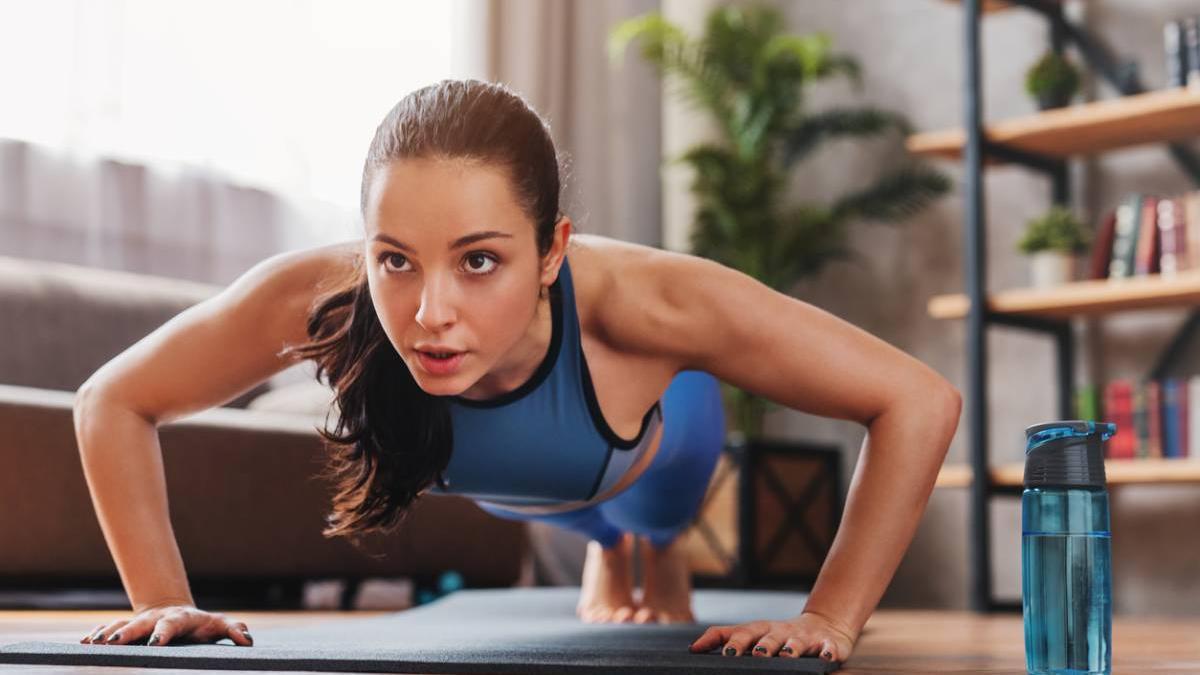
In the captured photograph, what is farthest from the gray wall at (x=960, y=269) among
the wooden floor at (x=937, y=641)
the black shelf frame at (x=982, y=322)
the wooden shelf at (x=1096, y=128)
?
the wooden floor at (x=937, y=641)

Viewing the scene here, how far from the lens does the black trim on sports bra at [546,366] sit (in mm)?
1381

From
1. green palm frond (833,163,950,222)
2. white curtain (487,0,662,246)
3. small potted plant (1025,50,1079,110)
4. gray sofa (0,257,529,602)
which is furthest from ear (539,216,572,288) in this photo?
white curtain (487,0,662,246)

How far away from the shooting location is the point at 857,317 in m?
4.00

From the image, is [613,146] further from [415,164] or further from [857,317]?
[415,164]

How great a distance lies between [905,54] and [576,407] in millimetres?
2863

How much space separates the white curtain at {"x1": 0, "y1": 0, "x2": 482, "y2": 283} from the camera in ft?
10.0

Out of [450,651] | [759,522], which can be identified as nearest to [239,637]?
[450,651]

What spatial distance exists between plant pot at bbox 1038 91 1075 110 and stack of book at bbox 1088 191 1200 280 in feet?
0.95

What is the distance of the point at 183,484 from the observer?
2.46 metres

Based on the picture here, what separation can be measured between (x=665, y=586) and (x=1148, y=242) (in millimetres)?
1711

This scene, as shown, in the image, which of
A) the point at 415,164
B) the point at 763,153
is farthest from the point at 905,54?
the point at 415,164

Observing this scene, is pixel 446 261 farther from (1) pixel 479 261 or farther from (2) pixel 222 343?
(2) pixel 222 343

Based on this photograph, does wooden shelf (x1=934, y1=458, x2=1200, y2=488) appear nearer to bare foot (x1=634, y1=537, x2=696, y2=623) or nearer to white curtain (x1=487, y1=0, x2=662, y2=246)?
bare foot (x1=634, y1=537, x2=696, y2=623)

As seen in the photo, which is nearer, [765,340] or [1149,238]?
[765,340]
